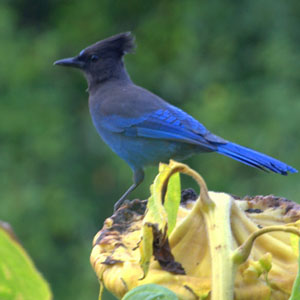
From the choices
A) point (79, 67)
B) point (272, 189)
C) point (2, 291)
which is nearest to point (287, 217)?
point (2, 291)

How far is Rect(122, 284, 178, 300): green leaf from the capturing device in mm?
640

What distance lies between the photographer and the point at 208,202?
86 centimetres

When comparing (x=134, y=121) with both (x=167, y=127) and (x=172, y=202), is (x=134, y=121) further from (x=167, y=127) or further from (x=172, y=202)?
(x=172, y=202)

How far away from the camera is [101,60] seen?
13.6 ft

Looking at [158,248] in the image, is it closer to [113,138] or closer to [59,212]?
[113,138]

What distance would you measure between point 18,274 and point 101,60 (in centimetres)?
364

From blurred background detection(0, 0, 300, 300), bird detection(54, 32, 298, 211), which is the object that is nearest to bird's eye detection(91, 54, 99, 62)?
bird detection(54, 32, 298, 211)

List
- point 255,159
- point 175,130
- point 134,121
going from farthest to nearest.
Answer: point 134,121
point 175,130
point 255,159

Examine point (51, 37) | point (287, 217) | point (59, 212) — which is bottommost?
point (59, 212)

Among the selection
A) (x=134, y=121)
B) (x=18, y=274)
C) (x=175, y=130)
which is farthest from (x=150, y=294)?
(x=134, y=121)

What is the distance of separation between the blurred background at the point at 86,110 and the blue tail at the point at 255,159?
3.23 metres

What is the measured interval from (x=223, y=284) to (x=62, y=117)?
7.71 metres

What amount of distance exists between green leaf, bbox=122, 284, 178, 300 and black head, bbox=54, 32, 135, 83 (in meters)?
3.37

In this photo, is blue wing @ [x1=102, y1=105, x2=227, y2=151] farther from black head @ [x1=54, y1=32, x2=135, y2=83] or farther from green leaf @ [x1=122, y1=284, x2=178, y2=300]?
green leaf @ [x1=122, y1=284, x2=178, y2=300]
